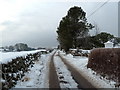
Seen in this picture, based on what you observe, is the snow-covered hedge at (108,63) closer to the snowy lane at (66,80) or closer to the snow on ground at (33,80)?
the snowy lane at (66,80)

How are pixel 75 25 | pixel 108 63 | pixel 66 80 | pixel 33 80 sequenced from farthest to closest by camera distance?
pixel 75 25, pixel 108 63, pixel 33 80, pixel 66 80

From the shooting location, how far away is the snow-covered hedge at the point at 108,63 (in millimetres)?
12633

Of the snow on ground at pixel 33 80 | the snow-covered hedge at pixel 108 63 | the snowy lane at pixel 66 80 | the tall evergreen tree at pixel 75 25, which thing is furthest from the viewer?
the tall evergreen tree at pixel 75 25

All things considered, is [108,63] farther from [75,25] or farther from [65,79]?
[75,25]

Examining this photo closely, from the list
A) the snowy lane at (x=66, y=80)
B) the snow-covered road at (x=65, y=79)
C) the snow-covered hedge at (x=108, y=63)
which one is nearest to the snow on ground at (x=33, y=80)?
the snow-covered road at (x=65, y=79)

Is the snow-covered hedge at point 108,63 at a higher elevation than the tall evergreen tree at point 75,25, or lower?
lower

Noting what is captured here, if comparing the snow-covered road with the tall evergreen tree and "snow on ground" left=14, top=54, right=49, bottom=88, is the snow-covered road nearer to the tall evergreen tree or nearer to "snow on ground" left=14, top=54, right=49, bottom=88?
"snow on ground" left=14, top=54, right=49, bottom=88

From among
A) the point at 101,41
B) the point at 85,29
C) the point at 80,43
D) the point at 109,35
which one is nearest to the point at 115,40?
the point at 109,35

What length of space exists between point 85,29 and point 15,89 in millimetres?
42295

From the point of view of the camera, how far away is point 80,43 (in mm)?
59000

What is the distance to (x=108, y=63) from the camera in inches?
558

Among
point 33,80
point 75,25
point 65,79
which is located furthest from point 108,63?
point 75,25

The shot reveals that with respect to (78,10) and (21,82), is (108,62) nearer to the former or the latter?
(21,82)

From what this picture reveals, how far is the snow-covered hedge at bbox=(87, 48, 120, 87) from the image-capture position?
497 inches
